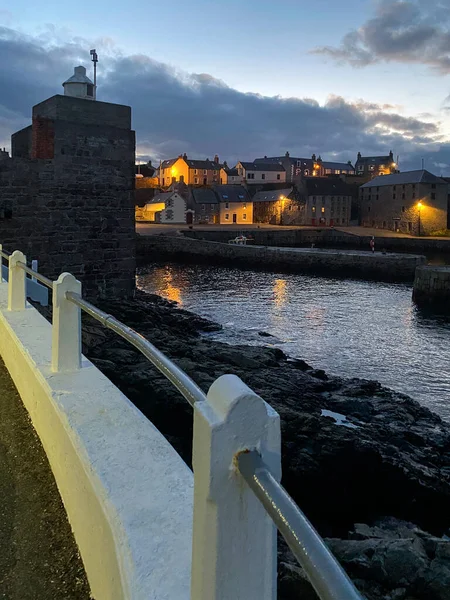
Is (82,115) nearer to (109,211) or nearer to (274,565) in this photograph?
(109,211)

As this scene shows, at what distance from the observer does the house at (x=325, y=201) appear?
264 ft

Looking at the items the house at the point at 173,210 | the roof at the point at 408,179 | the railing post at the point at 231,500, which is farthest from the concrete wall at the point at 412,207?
the railing post at the point at 231,500

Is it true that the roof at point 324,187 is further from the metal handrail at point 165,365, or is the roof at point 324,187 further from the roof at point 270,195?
the metal handrail at point 165,365

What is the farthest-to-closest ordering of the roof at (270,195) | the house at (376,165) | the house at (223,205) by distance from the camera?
the house at (376,165) → the roof at (270,195) → the house at (223,205)

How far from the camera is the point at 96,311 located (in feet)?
10.2

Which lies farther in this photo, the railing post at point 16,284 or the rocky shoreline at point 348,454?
the railing post at point 16,284

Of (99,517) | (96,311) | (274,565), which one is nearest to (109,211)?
(96,311)

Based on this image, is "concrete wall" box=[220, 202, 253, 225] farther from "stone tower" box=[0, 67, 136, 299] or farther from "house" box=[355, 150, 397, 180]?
"stone tower" box=[0, 67, 136, 299]

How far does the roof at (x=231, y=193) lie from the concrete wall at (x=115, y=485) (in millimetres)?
76594

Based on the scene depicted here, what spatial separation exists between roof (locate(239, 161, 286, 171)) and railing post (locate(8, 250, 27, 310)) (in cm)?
10310

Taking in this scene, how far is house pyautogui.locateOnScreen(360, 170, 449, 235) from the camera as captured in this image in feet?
236

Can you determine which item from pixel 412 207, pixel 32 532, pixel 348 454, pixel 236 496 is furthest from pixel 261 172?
pixel 236 496

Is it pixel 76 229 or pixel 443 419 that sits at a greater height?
pixel 76 229

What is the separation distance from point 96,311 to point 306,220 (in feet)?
261
